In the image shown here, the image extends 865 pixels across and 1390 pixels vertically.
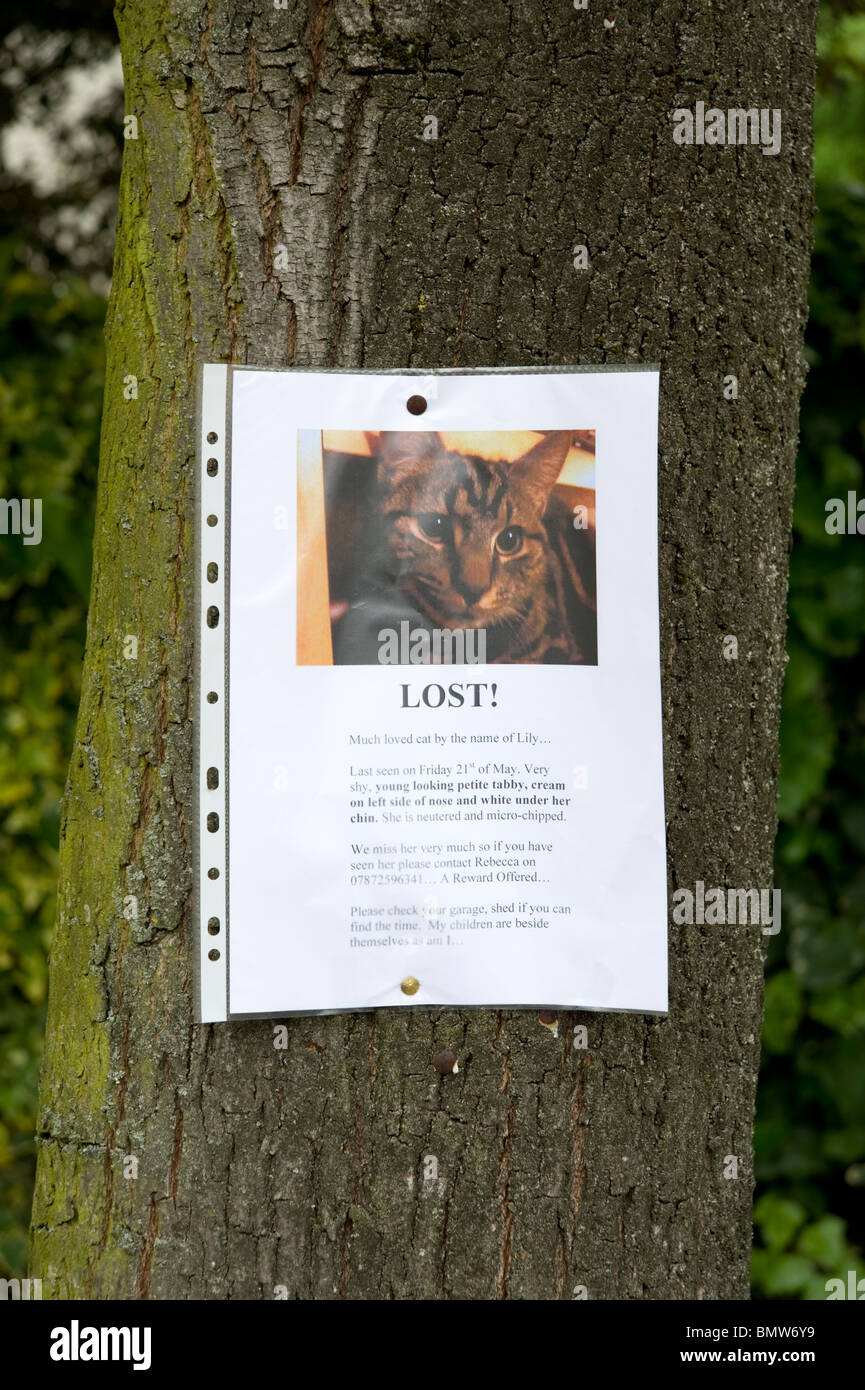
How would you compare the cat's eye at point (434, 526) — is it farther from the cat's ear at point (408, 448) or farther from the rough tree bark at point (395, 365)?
the rough tree bark at point (395, 365)

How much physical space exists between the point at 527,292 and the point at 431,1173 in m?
1.03

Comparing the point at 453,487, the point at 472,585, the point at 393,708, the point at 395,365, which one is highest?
the point at 395,365

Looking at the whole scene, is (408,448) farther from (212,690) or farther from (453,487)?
(212,690)

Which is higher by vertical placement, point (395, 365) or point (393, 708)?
point (395, 365)

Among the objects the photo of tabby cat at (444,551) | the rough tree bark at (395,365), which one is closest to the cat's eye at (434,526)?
the photo of tabby cat at (444,551)

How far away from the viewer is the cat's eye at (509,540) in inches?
53.8

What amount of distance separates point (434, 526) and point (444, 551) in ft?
0.10

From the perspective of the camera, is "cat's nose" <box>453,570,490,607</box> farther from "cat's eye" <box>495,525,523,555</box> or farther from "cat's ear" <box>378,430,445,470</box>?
"cat's ear" <box>378,430,445,470</box>

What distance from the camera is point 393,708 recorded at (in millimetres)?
1358

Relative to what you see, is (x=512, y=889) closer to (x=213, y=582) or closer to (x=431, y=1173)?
(x=431, y=1173)

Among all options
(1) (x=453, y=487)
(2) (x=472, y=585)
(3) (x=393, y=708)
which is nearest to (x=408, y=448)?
(1) (x=453, y=487)

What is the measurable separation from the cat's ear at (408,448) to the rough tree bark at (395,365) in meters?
0.09

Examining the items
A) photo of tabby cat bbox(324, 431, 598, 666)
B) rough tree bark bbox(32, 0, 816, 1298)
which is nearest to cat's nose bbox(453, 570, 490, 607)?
photo of tabby cat bbox(324, 431, 598, 666)

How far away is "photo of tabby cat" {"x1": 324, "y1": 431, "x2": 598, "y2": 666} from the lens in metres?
1.36
